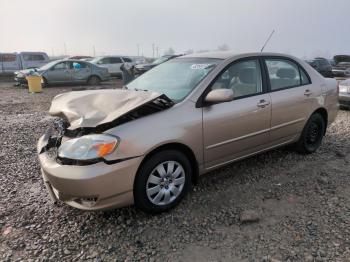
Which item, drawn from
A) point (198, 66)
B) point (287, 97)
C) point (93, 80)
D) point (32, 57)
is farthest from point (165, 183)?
point (32, 57)

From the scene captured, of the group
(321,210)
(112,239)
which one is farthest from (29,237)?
(321,210)

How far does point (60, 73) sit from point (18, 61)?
7526 mm

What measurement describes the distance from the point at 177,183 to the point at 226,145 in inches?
29.6

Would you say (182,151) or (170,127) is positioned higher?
(170,127)

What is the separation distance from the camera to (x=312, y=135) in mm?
5043

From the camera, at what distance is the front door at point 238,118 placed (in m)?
3.59

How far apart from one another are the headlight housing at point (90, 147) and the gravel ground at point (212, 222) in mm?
742

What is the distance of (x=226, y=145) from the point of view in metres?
3.76

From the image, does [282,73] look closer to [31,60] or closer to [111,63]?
[111,63]

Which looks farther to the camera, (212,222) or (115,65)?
(115,65)

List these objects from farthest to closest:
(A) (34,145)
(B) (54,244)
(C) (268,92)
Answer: (A) (34,145) < (C) (268,92) < (B) (54,244)

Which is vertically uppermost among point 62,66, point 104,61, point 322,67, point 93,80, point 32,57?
point 32,57

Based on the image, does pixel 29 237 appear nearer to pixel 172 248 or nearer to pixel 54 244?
pixel 54 244

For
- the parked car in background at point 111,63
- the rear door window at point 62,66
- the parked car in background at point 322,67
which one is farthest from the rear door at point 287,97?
the parked car in background at point 111,63
